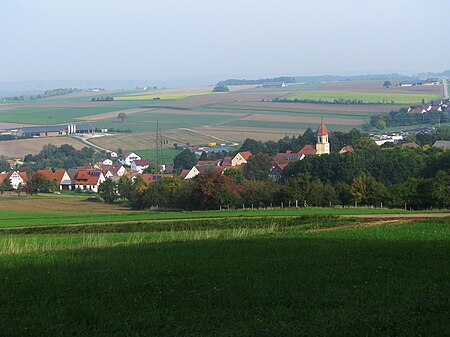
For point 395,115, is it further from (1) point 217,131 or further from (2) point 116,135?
(2) point 116,135

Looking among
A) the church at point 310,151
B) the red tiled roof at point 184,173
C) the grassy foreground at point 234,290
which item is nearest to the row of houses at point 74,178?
the red tiled roof at point 184,173

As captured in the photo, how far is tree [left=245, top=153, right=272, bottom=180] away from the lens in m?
78.5

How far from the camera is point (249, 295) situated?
38.2ft

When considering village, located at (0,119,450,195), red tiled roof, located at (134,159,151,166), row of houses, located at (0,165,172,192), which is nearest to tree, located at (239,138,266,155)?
village, located at (0,119,450,195)

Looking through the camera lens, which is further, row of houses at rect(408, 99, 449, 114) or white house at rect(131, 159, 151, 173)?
row of houses at rect(408, 99, 449, 114)

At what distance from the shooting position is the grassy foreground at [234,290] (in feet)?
32.6

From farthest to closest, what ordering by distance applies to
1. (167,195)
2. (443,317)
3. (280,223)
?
1. (167,195)
2. (280,223)
3. (443,317)

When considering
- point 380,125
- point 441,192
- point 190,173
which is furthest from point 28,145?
point 441,192

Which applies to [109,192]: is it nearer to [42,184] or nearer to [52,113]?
[42,184]

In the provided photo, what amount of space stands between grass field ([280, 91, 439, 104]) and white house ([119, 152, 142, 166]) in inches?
2810

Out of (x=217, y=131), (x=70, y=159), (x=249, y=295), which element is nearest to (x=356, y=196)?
(x=249, y=295)

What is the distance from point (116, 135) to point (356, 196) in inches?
3283

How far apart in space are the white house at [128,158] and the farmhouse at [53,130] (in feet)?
91.2

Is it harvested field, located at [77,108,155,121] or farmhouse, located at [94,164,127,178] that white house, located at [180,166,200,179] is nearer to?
farmhouse, located at [94,164,127,178]
